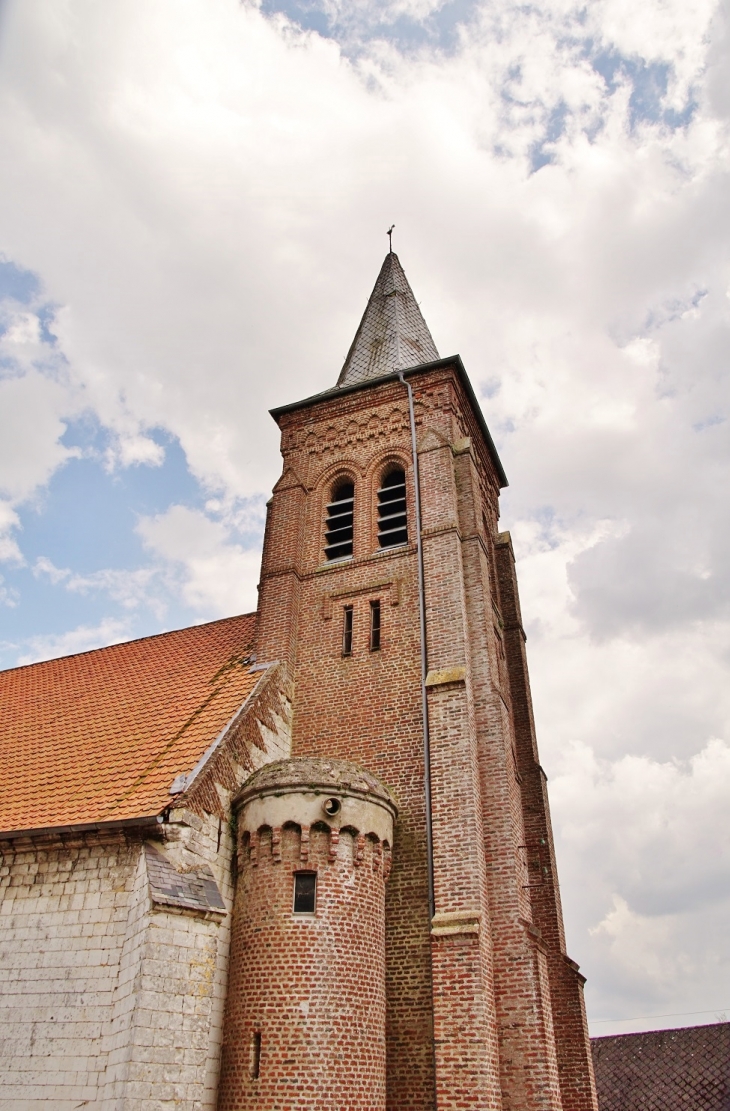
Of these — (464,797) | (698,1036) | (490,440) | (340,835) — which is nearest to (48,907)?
(340,835)

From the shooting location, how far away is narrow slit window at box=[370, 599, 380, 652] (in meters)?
15.0

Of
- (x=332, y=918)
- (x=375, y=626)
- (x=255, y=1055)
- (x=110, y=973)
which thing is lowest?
(x=255, y=1055)

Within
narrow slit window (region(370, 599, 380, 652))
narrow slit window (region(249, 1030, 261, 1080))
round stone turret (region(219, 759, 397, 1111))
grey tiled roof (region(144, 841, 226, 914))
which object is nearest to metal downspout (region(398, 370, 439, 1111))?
round stone turret (region(219, 759, 397, 1111))

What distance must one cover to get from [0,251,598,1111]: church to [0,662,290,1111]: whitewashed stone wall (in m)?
0.03

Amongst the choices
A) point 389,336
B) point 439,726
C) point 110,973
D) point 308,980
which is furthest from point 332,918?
point 389,336

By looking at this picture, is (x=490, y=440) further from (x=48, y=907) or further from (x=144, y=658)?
(x=48, y=907)

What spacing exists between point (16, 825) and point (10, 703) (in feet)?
20.7

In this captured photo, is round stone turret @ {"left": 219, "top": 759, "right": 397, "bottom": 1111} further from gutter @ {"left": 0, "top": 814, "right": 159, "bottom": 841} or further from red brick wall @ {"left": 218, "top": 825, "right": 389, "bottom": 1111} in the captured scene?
gutter @ {"left": 0, "top": 814, "right": 159, "bottom": 841}

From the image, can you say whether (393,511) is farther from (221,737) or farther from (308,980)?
(308,980)

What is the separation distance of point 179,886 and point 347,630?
22.0 ft

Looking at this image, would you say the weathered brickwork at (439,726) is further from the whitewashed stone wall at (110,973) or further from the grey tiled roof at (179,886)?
the grey tiled roof at (179,886)

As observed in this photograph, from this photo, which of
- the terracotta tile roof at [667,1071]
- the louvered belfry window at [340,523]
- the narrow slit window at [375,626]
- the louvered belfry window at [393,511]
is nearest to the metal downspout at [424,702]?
the louvered belfry window at [393,511]

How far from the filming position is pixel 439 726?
511 inches

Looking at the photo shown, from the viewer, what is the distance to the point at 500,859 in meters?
12.7
